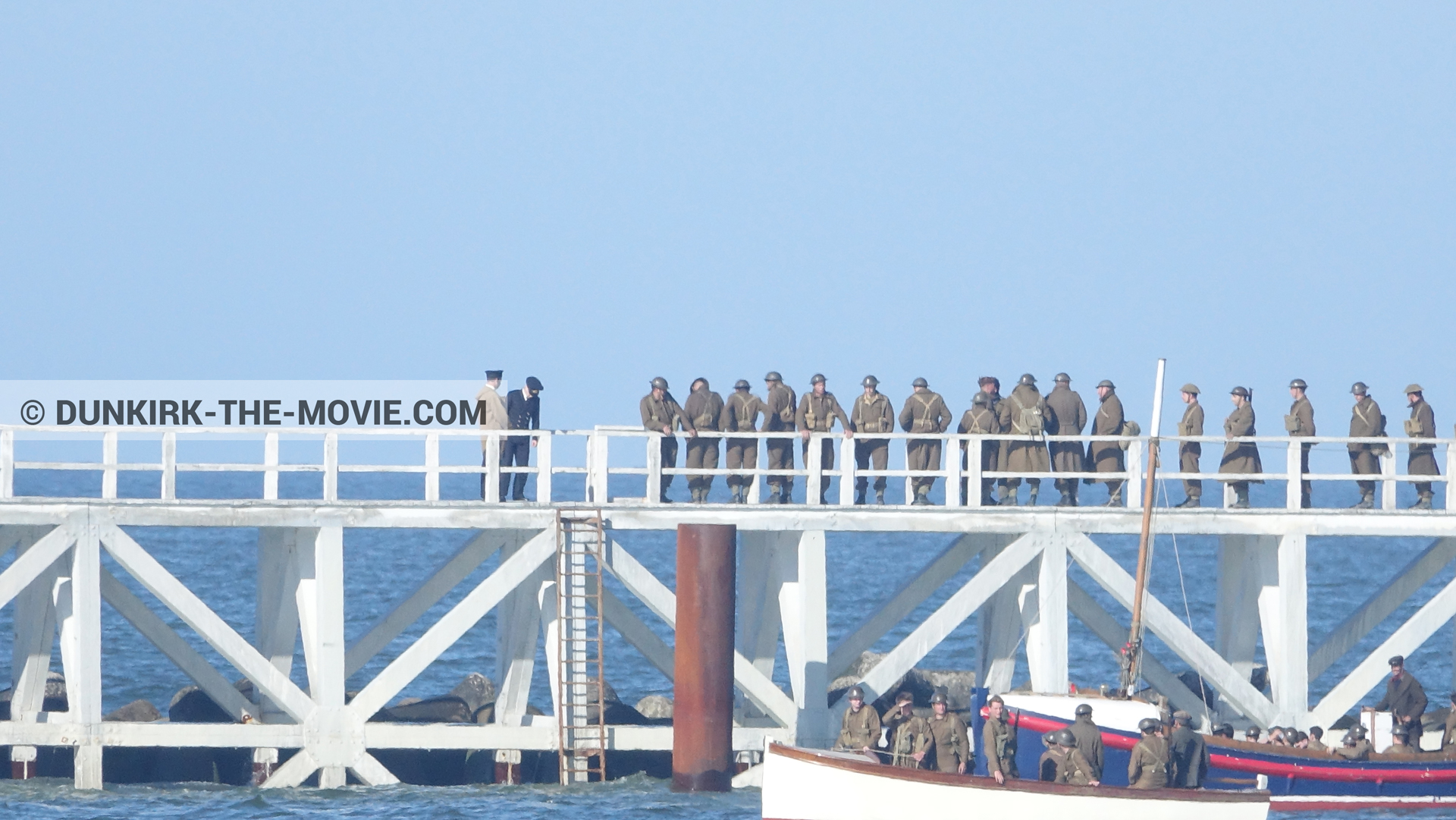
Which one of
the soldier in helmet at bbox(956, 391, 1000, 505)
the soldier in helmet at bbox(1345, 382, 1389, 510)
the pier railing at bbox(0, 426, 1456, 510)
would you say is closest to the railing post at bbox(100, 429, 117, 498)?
the pier railing at bbox(0, 426, 1456, 510)

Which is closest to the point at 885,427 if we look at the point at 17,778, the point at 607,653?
the point at 17,778

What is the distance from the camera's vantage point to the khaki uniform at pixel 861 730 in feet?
76.9

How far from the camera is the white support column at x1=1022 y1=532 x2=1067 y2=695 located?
85.9ft

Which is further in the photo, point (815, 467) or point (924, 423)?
point (924, 423)

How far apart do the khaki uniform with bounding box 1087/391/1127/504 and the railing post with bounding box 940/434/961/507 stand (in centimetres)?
225

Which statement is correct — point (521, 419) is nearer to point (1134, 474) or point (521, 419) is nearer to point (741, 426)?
point (741, 426)

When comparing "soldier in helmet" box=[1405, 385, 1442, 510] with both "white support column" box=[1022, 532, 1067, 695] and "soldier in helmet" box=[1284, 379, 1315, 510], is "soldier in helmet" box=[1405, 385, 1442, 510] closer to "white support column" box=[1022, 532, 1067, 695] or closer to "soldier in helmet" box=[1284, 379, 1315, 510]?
"soldier in helmet" box=[1284, 379, 1315, 510]

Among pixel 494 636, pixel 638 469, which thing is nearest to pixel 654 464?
pixel 638 469

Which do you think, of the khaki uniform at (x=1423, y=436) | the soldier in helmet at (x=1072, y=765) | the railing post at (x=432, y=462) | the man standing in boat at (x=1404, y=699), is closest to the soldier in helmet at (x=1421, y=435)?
the khaki uniform at (x=1423, y=436)

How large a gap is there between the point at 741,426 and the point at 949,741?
6.12m

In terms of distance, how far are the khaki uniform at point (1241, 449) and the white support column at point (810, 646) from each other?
572cm

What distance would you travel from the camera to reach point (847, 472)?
25953 mm

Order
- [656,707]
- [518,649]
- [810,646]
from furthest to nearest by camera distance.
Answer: [656,707] → [518,649] → [810,646]

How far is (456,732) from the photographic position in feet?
83.1
